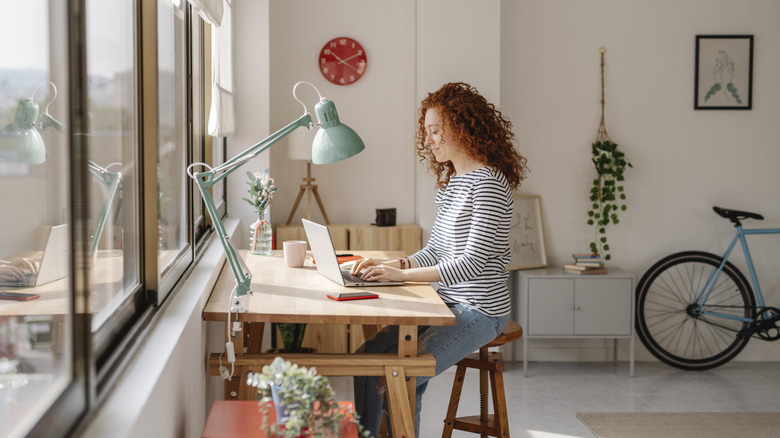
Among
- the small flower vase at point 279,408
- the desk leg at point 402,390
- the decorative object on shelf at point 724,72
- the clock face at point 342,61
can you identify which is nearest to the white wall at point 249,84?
the clock face at point 342,61

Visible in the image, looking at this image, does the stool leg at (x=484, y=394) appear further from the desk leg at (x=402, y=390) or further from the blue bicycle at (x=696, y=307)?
the blue bicycle at (x=696, y=307)

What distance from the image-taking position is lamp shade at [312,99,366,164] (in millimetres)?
2438

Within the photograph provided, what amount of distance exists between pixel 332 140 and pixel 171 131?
521mm

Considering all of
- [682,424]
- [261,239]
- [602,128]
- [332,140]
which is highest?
[602,128]

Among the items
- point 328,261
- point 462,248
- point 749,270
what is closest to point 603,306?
point 749,270

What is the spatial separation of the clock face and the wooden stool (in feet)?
7.92

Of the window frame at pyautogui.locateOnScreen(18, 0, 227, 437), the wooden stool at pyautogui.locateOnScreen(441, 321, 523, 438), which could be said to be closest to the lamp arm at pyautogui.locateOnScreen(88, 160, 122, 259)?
the window frame at pyautogui.locateOnScreen(18, 0, 227, 437)

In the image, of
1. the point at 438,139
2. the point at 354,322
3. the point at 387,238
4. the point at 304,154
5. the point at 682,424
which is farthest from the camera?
the point at 387,238

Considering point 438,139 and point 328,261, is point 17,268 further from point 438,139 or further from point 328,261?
point 438,139

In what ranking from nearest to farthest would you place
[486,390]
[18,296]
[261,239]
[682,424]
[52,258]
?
1. [18,296]
2. [52,258]
3. [486,390]
4. [261,239]
5. [682,424]

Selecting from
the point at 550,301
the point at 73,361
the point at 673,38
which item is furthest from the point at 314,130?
the point at 73,361

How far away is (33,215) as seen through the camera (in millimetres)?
984

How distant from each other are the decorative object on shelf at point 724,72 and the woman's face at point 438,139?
285cm

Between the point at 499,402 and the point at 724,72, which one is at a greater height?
the point at 724,72
